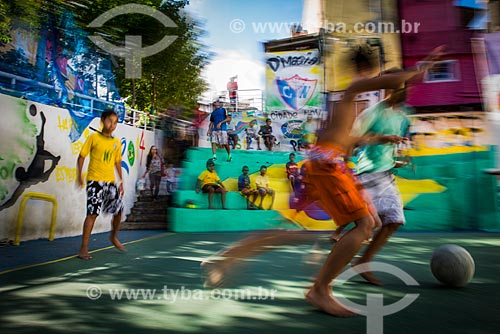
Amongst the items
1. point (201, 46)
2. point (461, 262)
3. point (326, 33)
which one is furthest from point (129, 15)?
point (326, 33)

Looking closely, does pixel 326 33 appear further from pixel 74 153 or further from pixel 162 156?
pixel 74 153

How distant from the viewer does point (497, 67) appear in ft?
30.9

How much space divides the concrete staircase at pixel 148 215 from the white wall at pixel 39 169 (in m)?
1.08

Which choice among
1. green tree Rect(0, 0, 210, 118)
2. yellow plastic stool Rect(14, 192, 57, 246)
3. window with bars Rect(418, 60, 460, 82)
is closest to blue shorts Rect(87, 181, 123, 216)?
green tree Rect(0, 0, 210, 118)

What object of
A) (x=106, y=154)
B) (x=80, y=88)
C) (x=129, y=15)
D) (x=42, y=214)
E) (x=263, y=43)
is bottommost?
(x=42, y=214)

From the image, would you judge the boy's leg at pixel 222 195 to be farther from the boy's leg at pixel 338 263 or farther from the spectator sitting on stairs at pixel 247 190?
the boy's leg at pixel 338 263

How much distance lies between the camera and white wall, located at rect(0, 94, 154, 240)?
24.2 feet

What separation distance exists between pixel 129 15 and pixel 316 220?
7.38 metres

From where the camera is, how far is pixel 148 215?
38.3ft

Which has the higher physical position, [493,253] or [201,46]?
[201,46]

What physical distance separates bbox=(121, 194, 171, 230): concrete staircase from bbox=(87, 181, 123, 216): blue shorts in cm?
498

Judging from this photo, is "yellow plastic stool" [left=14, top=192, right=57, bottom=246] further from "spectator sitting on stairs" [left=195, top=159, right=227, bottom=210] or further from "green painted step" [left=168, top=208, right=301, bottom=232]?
"spectator sitting on stairs" [left=195, top=159, right=227, bottom=210]

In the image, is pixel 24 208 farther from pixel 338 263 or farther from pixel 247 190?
pixel 338 263

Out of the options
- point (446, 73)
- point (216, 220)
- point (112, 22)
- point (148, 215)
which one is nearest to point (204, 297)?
point (112, 22)
